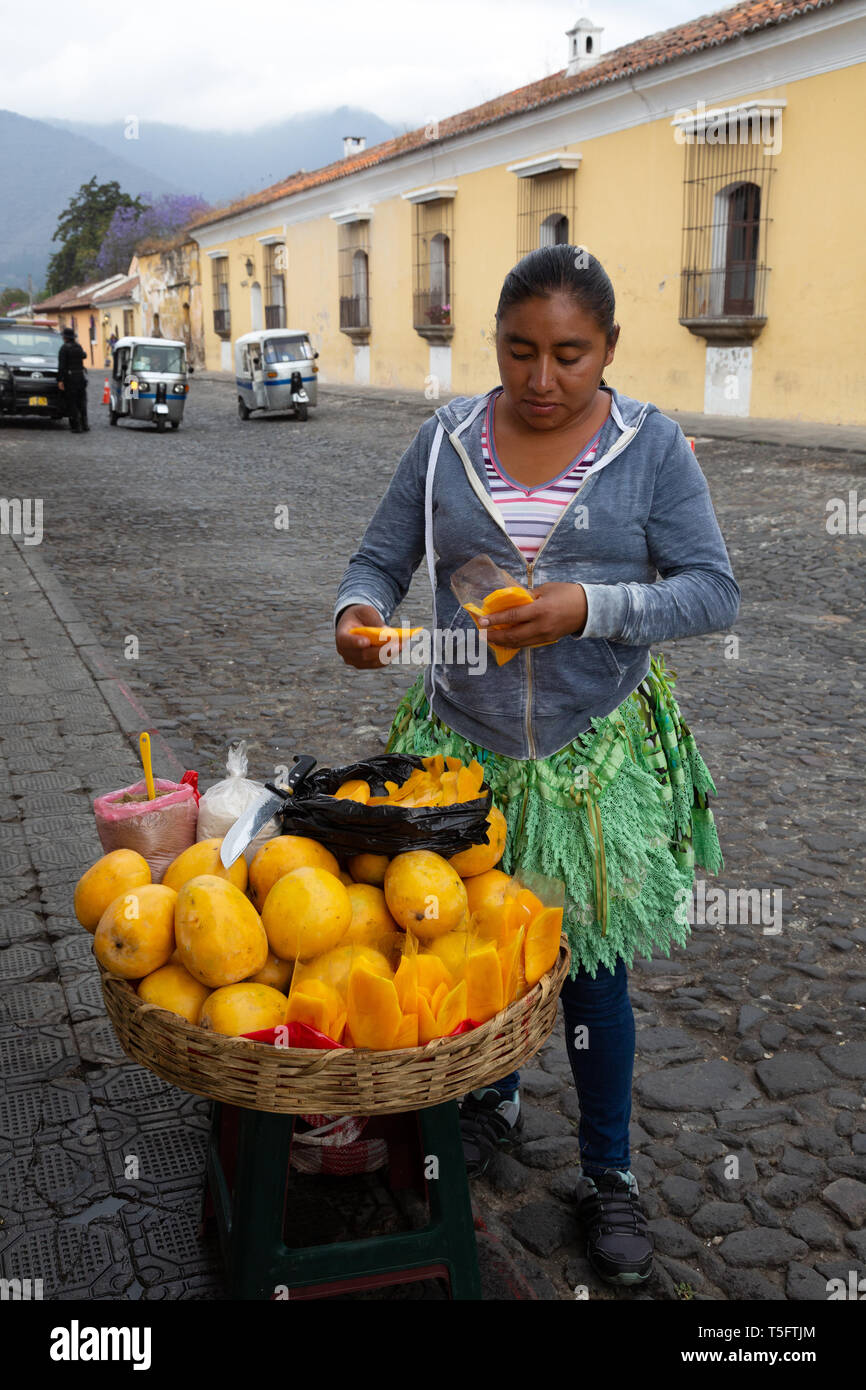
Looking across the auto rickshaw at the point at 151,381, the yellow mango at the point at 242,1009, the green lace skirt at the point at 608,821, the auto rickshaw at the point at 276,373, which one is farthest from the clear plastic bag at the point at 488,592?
the auto rickshaw at the point at 276,373

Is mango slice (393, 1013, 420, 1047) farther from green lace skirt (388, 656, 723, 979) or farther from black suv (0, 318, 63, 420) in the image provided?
black suv (0, 318, 63, 420)

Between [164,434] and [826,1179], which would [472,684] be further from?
[164,434]

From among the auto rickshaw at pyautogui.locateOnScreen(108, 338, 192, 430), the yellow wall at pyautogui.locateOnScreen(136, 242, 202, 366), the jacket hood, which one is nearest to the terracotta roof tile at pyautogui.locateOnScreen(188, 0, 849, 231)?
the auto rickshaw at pyautogui.locateOnScreen(108, 338, 192, 430)

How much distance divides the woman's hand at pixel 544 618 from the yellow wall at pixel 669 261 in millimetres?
16015

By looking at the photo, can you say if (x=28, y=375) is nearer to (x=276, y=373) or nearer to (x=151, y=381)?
(x=151, y=381)

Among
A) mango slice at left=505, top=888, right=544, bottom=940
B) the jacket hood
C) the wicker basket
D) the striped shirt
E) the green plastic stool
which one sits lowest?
the green plastic stool

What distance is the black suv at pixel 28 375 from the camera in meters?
19.5

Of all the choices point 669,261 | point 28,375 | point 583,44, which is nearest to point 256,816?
point 28,375

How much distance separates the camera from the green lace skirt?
2285 mm

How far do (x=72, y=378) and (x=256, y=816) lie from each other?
19090 mm

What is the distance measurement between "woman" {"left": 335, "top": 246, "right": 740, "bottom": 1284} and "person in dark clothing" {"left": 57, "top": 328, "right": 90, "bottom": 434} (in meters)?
18.3

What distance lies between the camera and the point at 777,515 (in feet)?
37.2

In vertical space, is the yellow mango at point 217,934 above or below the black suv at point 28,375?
below

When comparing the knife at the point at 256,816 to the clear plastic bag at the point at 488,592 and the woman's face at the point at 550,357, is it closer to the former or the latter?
the clear plastic bag at the point at 488,592
